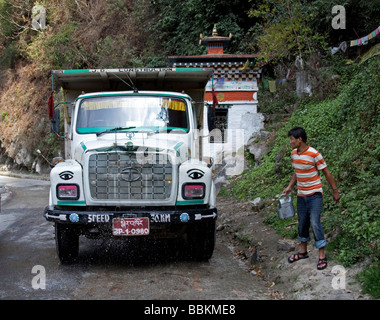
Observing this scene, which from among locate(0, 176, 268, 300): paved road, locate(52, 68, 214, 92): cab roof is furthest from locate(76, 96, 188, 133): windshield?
locate(0, 176, 268, 300): paved road

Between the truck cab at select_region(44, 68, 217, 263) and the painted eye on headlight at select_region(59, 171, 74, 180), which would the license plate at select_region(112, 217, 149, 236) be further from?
the painted eye on headlight at select_region(59, 171, 74, 180)

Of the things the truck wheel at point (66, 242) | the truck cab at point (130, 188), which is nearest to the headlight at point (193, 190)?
the truck cab at point (130, 188)

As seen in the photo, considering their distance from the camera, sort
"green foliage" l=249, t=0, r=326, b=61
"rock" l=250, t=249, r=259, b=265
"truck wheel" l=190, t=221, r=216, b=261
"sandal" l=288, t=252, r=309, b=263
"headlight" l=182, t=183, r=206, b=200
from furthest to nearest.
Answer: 1. "green foliage" l=249, t=0, r=326, b=61
2. "rock" l=250, t=249, r=259, b=265
3. "truck wheel" l=190, t=221, r=216, b=261
4. "headlight" l=182, t=183, r=206, b=200
5. "sandal" l=288, t=252, r=309, b=263

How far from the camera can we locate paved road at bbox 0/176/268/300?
494cm

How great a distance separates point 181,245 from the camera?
7621mm

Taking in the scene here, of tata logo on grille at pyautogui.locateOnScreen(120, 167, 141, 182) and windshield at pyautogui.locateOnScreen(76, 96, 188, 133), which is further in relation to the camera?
windshield at pyautogui.locateOnScreen(76, 96, 188, 133)

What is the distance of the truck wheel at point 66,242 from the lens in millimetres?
6102

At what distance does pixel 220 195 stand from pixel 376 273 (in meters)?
9.31

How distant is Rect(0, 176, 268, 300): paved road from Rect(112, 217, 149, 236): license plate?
0.57 metres

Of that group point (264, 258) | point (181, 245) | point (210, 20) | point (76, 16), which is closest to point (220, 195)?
point (181, 245)

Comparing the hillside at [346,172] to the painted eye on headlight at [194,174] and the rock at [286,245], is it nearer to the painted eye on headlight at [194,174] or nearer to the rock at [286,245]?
the rock at [286,245]

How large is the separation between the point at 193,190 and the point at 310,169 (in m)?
1.59

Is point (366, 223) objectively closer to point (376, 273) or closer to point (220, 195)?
point (376, 273)

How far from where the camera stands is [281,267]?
5.96 metres
